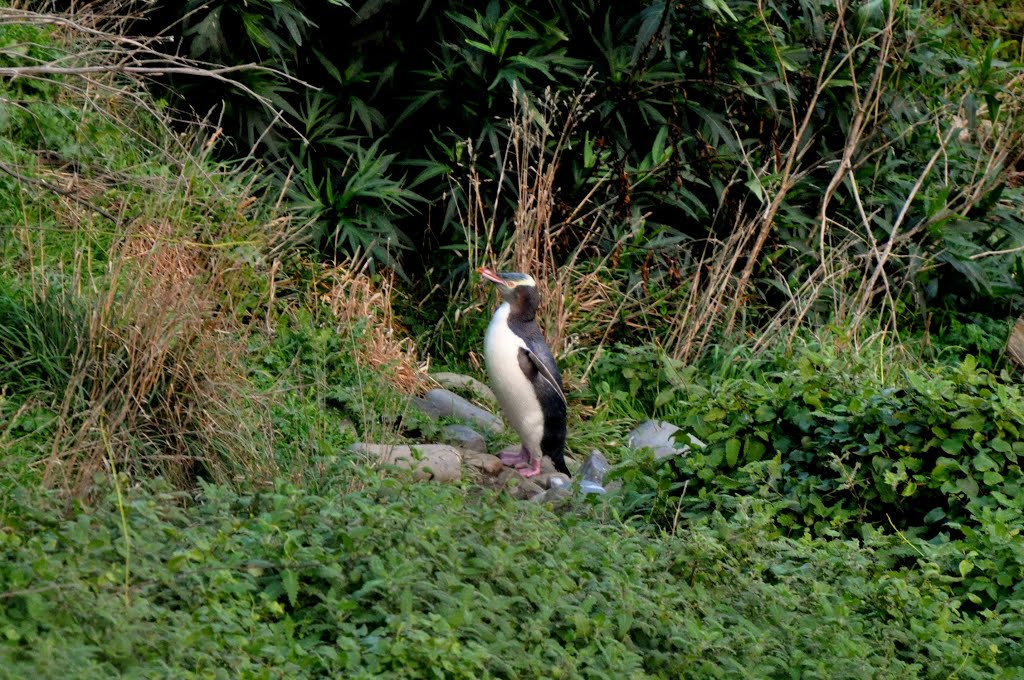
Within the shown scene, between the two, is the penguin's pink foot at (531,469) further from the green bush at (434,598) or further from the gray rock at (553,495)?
the green bush at (434,598)

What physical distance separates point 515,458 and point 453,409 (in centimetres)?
55

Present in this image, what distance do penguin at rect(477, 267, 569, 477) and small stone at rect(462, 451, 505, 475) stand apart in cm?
4

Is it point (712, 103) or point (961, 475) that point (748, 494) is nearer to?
point (961, 475)

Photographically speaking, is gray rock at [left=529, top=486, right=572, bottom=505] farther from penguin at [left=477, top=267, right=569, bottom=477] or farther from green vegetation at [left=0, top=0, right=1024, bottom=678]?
green vegetation at [left=0, top=0, right=1024, bottom=678]

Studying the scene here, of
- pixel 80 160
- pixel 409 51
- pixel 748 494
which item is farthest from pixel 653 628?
pixel 409 51

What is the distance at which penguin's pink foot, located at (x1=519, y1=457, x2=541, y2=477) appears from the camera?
246 inches

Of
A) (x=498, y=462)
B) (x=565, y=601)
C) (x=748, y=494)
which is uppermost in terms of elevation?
(x=565, y=601)

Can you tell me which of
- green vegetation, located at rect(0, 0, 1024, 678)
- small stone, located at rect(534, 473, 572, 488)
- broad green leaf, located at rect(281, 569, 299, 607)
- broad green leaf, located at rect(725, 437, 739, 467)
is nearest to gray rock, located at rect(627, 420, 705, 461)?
green vegetation, located at rect(0, 0, 1024, 678)

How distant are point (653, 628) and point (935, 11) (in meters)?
8.28

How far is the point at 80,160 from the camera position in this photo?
6.69m

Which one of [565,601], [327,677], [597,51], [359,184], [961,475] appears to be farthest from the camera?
[597,51]

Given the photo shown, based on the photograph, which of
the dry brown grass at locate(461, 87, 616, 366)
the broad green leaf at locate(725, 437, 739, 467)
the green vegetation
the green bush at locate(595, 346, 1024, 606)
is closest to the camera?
the green vegetation

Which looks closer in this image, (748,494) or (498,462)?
(748,494)

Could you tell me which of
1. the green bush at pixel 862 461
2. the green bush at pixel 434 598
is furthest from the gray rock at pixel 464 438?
the green bush at pixel 434 598
